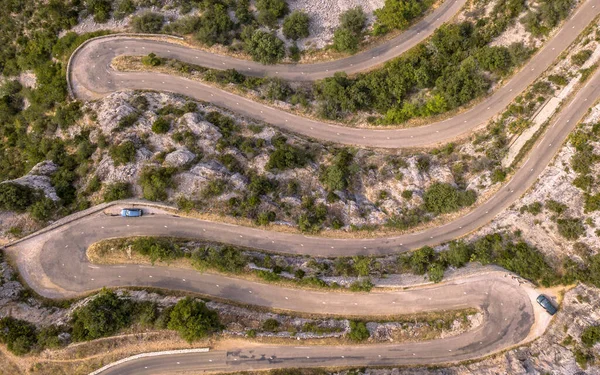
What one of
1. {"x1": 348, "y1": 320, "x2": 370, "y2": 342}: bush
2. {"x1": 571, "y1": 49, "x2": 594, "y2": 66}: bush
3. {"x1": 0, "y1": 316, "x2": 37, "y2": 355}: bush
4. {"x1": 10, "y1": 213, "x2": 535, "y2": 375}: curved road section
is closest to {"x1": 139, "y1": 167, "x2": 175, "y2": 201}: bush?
{"x1": 10, "y1": 213, "x2": 535, "y2": 375}: curved road section

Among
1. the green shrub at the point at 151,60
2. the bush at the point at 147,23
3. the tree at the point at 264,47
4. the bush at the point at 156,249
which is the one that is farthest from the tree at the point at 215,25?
the bush at the point at 156,249

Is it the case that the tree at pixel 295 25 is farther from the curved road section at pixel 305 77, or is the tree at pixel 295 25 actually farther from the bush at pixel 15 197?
the bush at pixel 15 197

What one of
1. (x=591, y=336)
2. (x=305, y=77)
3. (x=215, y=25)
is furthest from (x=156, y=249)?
Result: (x=591, y=336)

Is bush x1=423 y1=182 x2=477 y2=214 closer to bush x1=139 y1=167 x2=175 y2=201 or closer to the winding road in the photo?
the winding road

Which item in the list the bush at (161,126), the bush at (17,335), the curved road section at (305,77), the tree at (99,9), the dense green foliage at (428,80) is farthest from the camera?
the tree at (99,9)

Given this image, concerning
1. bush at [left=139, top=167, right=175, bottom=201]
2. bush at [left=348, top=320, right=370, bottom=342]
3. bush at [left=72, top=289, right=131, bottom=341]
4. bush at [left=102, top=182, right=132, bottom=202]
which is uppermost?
bush at [left=139, top=167, right=175, bottom=201]

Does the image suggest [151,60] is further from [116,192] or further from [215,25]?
[116,192]
